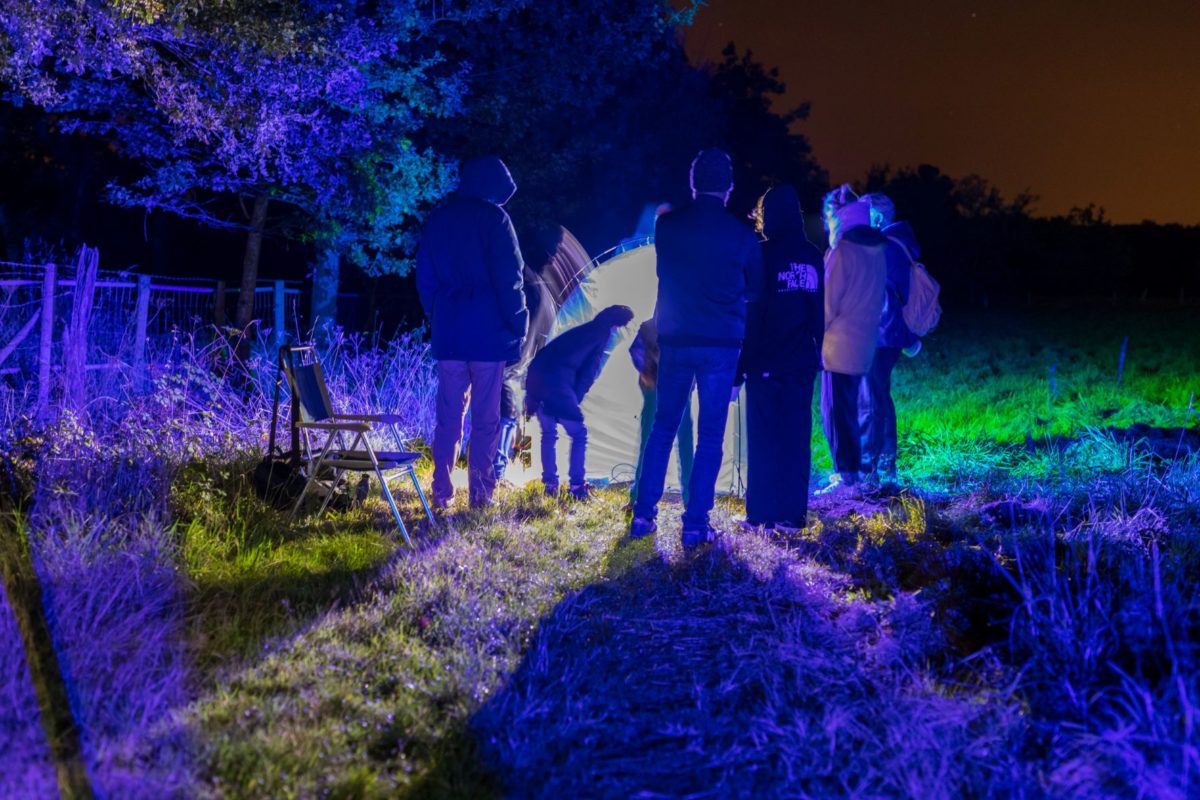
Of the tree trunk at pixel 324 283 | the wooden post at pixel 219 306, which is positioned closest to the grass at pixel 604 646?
the wooden post at pixel 219 306

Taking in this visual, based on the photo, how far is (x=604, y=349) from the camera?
22.3 feet

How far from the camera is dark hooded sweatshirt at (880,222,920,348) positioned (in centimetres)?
707

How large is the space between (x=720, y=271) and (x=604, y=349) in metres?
1.57

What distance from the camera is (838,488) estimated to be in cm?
716

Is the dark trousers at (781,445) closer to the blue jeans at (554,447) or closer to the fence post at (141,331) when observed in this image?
the blue jeans at (554,447)

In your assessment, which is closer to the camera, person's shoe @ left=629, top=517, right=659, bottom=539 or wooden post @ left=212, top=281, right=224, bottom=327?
person's shoe @ left=629, top=517, right=659, bottom=539

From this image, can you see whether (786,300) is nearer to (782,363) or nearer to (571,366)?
(782,363)

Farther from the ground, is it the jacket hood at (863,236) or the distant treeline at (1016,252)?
the distant treeline at (1016,252)

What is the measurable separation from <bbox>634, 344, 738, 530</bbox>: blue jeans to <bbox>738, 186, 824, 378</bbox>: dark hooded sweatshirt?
0.32 meters

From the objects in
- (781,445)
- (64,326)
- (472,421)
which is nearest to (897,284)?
(781,445)

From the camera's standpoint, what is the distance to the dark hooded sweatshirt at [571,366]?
22.0 feet

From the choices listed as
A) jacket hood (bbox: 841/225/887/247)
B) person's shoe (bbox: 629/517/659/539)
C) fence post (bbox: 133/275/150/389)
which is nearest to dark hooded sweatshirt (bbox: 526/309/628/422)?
person's shoe (bbox: 629/517/659/539)

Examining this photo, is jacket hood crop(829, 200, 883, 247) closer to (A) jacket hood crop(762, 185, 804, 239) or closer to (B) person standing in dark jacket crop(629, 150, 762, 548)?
(A) jacket hood crop(762, 185, 804, 239)

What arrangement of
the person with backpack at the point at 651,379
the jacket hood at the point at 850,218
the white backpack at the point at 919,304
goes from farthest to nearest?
the white backpack at the point at 919,304
the jacket hood at the point at 850,218
the person with backpack at the point at 651,379
